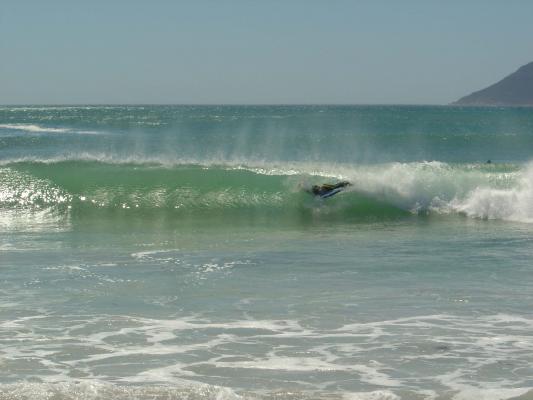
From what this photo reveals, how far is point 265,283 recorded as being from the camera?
14062 millimetres

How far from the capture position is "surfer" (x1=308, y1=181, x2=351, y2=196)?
83.9ft

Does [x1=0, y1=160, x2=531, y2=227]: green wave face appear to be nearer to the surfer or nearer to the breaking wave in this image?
the breaking wave

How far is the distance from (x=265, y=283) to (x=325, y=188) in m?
11.9

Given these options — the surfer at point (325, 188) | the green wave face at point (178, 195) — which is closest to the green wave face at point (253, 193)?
the green wave face at point (178, 195)

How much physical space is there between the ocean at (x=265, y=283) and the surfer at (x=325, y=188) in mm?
264

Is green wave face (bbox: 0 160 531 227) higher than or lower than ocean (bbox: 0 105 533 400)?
higher

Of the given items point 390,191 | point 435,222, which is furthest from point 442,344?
point 390,191

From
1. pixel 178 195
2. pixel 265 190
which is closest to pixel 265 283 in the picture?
pixel 265 190

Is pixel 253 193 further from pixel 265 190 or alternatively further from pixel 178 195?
pixel 178 195

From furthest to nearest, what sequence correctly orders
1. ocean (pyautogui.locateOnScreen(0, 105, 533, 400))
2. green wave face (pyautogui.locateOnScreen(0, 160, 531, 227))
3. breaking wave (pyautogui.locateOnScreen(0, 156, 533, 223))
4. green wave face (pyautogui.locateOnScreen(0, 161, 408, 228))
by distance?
1. breaking wave (pyautogui.locateOnScreen(0, 156, 533, 223))
2. green wave face (pyautogui.locateOnScreen(0, 161, 408, 228))
3. green wave face (pyautogui.locateOnScreen(0, 160, 531, 227))
4. ocean (pyautogui.locateOnScreen(0, 105, 533, 400))

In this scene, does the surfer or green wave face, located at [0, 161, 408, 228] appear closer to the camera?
green wave face, located at [0, 161, 408, 228]

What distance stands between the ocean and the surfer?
0.26 m

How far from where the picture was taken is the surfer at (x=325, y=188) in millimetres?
25562

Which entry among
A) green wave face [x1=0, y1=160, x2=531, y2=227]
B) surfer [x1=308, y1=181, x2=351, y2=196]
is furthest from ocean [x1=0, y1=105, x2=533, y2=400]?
surfer [x1=308, y1=181, x2=351, y2=196]
